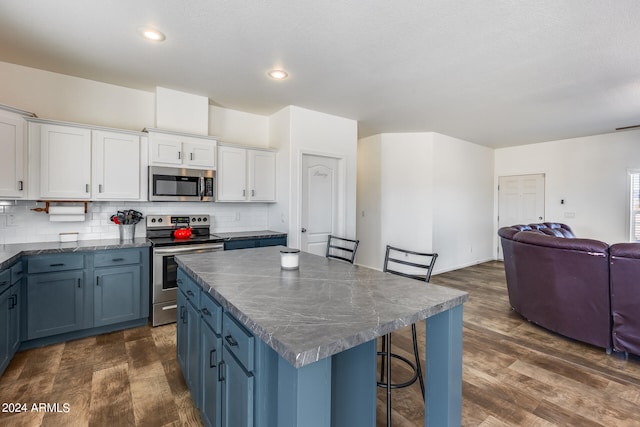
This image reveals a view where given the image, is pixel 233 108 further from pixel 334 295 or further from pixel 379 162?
pixel 334 295

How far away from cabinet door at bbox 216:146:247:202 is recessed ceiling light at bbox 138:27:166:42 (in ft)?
5.06

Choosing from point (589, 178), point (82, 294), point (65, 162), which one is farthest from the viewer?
point (589, 178)

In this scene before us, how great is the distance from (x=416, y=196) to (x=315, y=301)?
4659 millimetres

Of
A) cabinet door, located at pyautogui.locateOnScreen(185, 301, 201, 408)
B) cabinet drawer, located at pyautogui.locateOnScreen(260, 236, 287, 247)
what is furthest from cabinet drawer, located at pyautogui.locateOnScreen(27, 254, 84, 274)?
cabinet drawer, located at pyautogui.locateOnScreen(260, 236, 287, 247)

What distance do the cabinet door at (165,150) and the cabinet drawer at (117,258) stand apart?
3.29 ft

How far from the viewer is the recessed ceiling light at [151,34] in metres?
2.34

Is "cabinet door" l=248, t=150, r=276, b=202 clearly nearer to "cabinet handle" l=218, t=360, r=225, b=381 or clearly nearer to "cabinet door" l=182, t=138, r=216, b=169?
"cabinet door" l=182, t=138, r=216, b=169

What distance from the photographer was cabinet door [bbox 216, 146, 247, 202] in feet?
12.8

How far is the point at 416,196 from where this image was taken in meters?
5.59

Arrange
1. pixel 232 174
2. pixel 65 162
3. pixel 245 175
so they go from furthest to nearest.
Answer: pixel 245 175 < pixel 232 174 < pixel 65 162

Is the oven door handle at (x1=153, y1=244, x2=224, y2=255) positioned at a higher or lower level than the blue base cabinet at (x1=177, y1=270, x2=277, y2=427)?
higher

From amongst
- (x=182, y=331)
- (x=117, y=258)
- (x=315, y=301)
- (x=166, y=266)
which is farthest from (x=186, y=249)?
(x=315, y=301)

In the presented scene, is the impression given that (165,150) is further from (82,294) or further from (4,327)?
(4,327)

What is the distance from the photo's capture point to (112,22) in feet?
7.38
